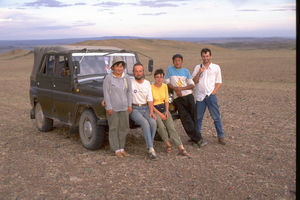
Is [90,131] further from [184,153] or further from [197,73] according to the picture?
[197,73]

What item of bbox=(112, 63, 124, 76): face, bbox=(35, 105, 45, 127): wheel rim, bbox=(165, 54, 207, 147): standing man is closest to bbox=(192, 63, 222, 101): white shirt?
bbox=(165, 54, 207, 147): standing man

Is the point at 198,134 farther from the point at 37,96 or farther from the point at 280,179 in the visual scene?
the point at 37,96

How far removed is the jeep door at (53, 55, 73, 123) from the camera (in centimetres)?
683

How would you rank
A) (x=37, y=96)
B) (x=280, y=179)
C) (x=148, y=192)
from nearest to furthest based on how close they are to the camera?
1. (x=148, y=192)
2. (x=280, y=179)
3. (x=37, y=96)

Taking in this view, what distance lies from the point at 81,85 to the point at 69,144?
4.45 feet

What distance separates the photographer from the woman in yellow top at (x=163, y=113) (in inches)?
240

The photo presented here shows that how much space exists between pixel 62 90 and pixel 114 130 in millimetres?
1783

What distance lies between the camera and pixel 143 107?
6.12m

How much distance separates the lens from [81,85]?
258 inches

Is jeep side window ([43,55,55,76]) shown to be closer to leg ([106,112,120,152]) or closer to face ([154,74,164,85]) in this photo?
leg ([106,112,120,152])

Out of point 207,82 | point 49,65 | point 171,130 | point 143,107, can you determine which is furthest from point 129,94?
point 49,65

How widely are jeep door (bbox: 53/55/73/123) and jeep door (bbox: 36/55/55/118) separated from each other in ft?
0.69

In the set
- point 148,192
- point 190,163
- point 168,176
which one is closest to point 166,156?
point 190,163

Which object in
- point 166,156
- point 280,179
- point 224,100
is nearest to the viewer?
point 280,179
